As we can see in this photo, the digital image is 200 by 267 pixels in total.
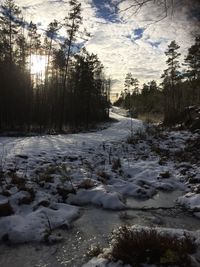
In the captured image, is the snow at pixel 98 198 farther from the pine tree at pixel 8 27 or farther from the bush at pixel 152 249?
the pine tree at pixel 8 27

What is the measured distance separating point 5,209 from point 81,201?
6.30 feet

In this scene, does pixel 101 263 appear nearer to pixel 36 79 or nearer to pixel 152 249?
pixel 152 249

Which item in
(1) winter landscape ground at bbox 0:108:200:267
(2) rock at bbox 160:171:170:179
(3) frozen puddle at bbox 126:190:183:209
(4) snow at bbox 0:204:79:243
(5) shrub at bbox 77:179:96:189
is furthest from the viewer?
(2) rock at bbox 160:171:170:179

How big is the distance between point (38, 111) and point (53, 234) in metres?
25.1

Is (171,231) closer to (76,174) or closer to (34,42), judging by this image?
(76,174)

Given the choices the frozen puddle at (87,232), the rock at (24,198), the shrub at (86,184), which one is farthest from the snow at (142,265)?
the shrub at (86,184)

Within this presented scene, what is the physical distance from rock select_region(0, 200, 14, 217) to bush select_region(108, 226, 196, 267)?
257cm

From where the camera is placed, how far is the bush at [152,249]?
387 centimetres

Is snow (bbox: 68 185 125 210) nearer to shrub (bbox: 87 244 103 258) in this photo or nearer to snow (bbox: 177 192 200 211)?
snow (bbox: 177 192 200 211)

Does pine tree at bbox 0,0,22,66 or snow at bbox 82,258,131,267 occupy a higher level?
pine tree at bbox 0,0,22,66

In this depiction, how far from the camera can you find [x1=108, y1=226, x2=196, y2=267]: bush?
3.87 meters

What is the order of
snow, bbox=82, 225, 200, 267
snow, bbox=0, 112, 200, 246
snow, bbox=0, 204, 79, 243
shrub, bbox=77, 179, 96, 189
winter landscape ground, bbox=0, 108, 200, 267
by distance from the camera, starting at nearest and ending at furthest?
snow, bbox=82, 225, 200, 267, winter landscape ground, bbox=0, 108, 200, 267, snow, bbox=0, 204, 79, 243, snow, bbox=0, 112, 200, 246, shrub, bbox=77, 179, 96, 189

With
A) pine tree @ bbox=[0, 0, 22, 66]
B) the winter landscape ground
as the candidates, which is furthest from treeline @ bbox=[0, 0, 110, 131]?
the winter landscape ground

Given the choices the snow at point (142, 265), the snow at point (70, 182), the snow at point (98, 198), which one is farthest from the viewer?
the snow at point (98, 198)
